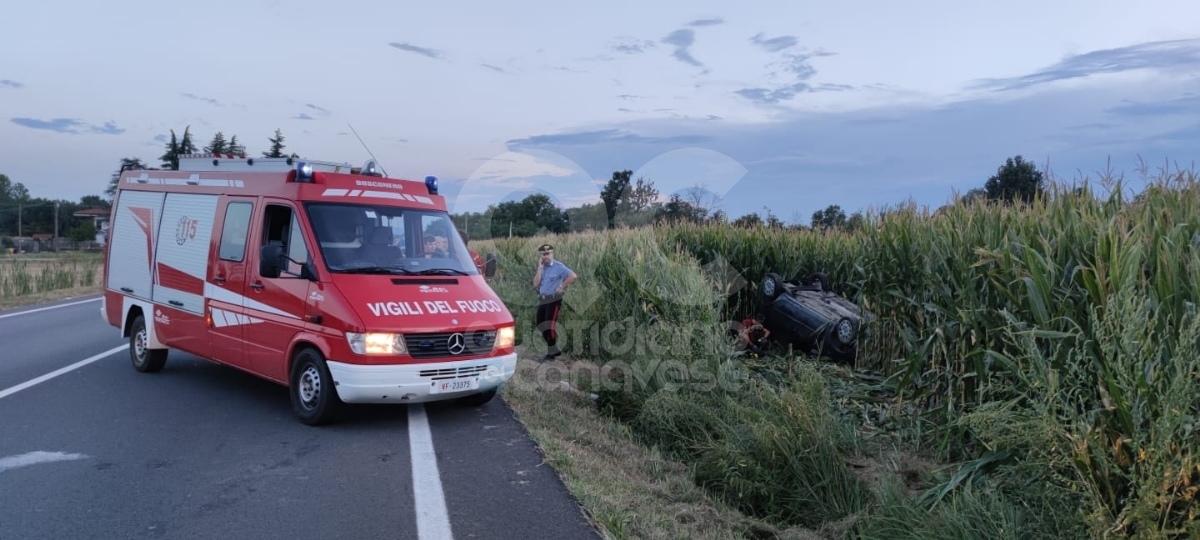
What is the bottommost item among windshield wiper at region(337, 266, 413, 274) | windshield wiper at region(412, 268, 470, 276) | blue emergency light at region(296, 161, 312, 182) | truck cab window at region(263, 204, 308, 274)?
windshield wiper at region(412, 268, 470, 276)

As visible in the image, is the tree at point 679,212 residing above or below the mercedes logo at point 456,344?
above

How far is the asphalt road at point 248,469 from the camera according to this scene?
490 cm

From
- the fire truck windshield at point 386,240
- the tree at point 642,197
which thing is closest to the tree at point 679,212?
the tree at point 642,197

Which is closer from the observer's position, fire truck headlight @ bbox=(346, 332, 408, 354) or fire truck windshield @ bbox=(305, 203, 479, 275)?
fire truck headlight @ bbox=(346, 332, 408, 354)

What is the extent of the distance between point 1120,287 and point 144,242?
1028cm

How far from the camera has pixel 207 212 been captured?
8695mm

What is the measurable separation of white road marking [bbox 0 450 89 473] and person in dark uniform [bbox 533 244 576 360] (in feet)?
21.7

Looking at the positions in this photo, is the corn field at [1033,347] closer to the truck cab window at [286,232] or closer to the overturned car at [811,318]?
the overturned car at [811,318]

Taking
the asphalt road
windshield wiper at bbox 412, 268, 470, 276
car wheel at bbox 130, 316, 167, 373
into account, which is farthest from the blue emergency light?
car wheel at bbox 130, 316, 167, 373

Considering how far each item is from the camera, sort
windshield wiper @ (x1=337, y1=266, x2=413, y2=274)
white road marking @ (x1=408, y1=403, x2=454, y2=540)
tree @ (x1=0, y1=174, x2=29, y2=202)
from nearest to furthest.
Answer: white road marking @ (x1=408, y1=403, x2=454, y2=540), windshield wiper @ (x1=337, y1=266, x2=413, y2=274), tree @ (x1=0, y1=174, x2=29, y2=202)

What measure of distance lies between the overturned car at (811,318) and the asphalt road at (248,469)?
18.3 feet

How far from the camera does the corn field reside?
3.73m

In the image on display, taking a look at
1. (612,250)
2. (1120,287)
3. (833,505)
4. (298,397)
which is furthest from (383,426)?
(612,250)

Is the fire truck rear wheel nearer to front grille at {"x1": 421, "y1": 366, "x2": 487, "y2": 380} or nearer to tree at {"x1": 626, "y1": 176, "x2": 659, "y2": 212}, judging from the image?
front grille at {"x1": 421, "y1": 366, "x2": 487, "y2": 380}
